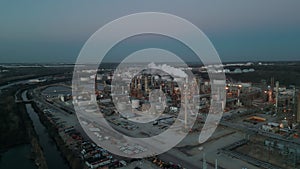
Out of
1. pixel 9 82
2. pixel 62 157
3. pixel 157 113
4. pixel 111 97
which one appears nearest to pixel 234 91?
pixel 157 113

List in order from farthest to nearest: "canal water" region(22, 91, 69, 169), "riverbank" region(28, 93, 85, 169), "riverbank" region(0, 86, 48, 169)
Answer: "riverbank" region(0, 86, 48, 169), "canal water" region(22, 91, 69, 169), "riverbank" region(28, 93, 85, 169)

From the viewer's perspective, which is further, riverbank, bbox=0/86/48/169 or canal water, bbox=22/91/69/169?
riverbank, bbox=0/86/48/169

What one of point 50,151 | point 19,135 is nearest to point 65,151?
point 50,151

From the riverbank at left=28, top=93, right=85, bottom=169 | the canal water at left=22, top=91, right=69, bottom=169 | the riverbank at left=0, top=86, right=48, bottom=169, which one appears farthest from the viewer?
the riverbank at left=0, top=86, right=48, bottom=169

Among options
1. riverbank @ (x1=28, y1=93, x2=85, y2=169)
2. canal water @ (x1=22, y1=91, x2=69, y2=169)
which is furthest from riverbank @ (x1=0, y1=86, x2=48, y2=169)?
riverbank @ (x1=28, y1=93, x2=85, y2=169)

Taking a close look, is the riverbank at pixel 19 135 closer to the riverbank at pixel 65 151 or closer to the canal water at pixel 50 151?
the canal water at pixel 50 151

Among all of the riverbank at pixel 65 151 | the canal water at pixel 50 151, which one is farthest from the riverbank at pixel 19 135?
the riverbank at pixel 65 151

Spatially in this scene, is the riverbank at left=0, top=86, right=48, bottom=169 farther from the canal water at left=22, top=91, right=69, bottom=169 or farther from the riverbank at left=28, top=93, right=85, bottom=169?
the riverbank at left=28, top=93, right=85, bottom=169

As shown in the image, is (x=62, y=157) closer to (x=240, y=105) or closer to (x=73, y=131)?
(x=73, y=131)

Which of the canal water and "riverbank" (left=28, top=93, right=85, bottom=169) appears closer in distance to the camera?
"riverbank" (left=28, top=93, right=85, bottom=169)

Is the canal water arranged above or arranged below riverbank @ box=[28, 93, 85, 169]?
below

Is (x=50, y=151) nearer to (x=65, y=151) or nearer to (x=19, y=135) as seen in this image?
(x=65, y=151)
